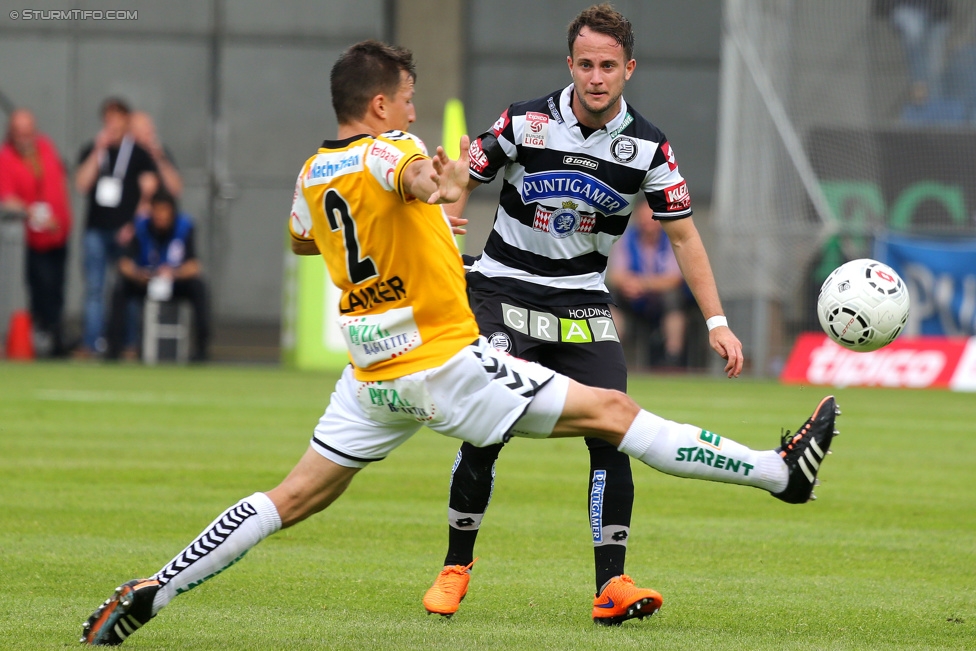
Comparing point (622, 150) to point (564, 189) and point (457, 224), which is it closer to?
point (564, 189)

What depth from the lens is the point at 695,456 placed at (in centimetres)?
498

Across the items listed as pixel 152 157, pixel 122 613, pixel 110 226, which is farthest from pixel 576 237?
pixel 110 226

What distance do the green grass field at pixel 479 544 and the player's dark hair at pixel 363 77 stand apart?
1.86 metres

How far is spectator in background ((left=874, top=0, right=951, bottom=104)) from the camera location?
20.6m

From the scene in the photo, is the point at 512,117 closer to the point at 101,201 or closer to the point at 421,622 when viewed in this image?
the point at 421,622

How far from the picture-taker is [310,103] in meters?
25.1

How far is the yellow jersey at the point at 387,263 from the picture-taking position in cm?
482

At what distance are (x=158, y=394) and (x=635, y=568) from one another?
29.8 ft

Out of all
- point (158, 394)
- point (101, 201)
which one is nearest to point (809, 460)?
point (158, 394)

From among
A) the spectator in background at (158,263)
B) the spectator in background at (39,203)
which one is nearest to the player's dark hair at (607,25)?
the spectator in background at (158,263)

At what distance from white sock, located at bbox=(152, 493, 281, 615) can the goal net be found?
616 inches

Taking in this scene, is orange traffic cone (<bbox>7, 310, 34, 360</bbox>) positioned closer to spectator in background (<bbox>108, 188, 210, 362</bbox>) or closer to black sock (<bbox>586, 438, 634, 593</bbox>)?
spectator in background (<bbox>108, 188, 210, 362</bbox>)

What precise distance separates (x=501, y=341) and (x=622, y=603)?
1.14 meters

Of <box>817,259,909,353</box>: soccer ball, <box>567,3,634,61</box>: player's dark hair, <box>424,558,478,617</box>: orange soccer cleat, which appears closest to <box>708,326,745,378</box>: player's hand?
<box>817,259,909,353</box>: soccer ball
